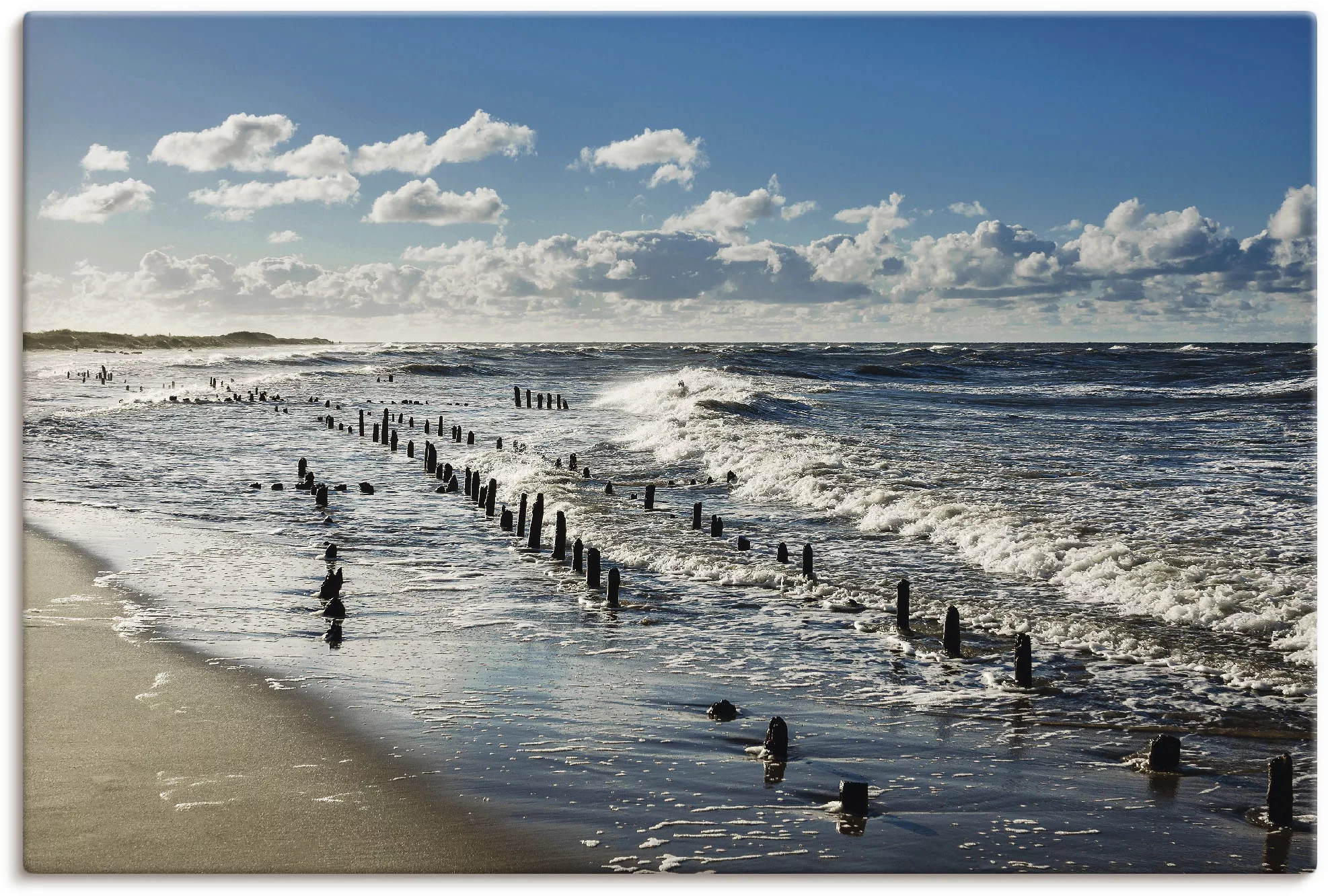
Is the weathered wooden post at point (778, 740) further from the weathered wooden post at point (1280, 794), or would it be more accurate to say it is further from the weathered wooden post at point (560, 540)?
the weathered wooden post at point (560, 540)

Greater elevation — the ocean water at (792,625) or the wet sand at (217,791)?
the ocean water at (792,625)

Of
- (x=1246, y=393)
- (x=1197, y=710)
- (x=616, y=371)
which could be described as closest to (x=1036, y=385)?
(x=1246, y=393)

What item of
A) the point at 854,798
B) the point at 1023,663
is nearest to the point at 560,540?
the point at 1023,663

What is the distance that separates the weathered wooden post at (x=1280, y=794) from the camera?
19.7ft

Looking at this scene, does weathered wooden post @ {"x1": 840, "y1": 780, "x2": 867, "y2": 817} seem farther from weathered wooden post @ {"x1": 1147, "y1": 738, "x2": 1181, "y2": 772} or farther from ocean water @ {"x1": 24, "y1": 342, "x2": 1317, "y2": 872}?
weathered wooden post @ {"x1": 1147, "y1": 738, "x2": 1181, "y2": 772}

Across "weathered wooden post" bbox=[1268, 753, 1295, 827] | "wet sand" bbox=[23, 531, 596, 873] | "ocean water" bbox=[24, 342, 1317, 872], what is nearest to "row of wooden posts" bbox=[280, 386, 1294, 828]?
"weathered wooden post" bbox=[1268, 753, 1295, 827]

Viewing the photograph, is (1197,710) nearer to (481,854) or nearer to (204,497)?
(481,854)

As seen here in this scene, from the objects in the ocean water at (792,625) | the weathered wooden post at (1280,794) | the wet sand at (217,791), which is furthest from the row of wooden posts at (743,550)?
the wet sand at (217,791)

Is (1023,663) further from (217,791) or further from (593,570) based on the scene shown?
(217,791)

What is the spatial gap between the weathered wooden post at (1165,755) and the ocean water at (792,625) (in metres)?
0.15

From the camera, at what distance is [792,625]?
36.6 feet

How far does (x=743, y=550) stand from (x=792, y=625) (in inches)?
147

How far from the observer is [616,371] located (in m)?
86.5

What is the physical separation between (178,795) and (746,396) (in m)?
40.3
